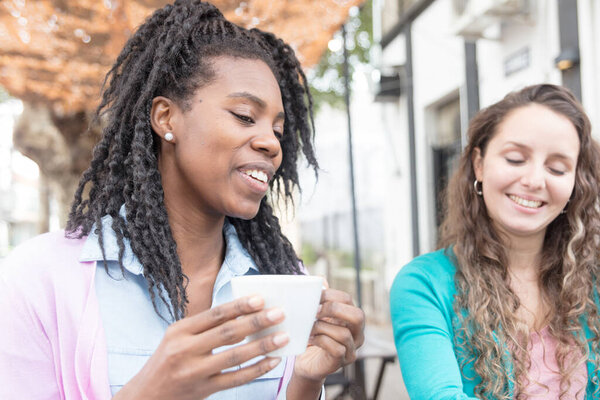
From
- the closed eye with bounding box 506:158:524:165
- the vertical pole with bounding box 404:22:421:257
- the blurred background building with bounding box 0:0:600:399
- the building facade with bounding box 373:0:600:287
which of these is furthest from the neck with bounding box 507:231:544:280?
the vertical pole with bounding box 404:22:421:257

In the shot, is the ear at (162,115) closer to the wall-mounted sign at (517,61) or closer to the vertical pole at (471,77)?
the wall-mounted sign at (517,61)

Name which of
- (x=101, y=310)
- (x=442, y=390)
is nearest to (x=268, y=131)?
(x=101, y=310)

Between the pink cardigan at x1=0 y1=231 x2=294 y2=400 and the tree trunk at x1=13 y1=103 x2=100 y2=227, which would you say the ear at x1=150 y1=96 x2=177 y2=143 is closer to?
the pink cardigan at x1=0 y1=231 x2=294 y2=400

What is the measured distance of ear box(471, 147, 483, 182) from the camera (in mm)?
2086

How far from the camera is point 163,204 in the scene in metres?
1.53

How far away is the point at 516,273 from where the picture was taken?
2.04m

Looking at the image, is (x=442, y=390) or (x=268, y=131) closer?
(x=268, y=131)

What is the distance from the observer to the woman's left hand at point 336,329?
1.16 m

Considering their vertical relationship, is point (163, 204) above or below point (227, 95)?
below

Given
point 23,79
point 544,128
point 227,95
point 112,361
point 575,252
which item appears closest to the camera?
point 112,361

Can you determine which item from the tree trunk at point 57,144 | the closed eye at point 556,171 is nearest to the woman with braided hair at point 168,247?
the closed eye at point 556,171

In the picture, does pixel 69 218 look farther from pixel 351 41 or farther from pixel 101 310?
pixel 351 41

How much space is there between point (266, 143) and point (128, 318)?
55cm

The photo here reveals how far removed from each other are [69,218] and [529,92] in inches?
63.5
